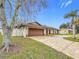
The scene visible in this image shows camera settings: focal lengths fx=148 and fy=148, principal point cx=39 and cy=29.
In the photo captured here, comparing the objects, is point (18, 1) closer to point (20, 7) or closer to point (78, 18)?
point (20, 7)

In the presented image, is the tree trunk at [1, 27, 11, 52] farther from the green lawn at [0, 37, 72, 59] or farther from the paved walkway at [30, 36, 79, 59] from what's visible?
the paved walkway at [30, 36, 79, 59]

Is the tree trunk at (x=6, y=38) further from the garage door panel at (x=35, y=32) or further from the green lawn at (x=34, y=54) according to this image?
the garage door panel at (x=35, y=32)

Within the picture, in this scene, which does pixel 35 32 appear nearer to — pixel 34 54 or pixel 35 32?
pixel 35 32

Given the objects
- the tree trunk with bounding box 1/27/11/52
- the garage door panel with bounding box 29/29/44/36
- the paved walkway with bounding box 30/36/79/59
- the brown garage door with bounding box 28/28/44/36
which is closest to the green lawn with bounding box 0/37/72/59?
the paved walkway with bounding box 30/36/79/59

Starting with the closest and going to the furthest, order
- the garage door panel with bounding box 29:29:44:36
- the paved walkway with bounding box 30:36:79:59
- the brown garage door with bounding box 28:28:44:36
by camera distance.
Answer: the paved walkway with bounding box 30:36:79:59, the brown garage door with bounding box 28:28:44:36, the garage door panel with bounding box 29:29:44:36

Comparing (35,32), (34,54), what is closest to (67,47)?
(34,54)

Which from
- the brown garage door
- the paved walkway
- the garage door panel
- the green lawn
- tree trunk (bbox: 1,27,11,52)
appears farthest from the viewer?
the garage door panel

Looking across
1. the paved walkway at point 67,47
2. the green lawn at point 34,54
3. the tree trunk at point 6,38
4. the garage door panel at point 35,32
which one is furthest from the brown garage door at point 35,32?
the green lawn at point 34,54

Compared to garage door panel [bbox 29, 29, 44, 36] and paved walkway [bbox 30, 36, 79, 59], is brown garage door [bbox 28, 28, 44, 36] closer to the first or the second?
garage door panel [bbox 29, 29, 44, 36]

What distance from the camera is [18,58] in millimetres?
11031

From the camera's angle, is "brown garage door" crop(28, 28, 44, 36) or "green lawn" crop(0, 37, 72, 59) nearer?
"green lawn" crop(0, 37, 72, 59)

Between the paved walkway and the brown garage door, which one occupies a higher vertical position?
the brown garage door

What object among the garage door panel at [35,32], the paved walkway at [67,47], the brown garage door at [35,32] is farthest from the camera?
the garage door panel at [35,32]

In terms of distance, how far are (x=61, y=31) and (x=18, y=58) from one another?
55.3 meters
